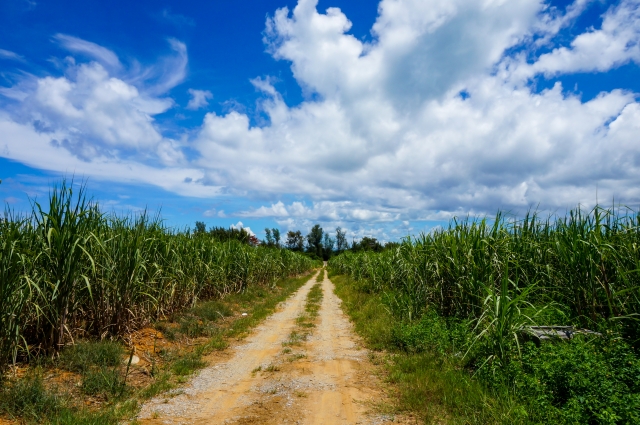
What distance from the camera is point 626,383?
152 inches

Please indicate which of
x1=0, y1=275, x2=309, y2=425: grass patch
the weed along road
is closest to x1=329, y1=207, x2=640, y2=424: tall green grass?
the weed along road

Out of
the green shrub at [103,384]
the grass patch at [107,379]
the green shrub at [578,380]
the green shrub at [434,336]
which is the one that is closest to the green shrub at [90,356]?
the grass patch at [107,379]

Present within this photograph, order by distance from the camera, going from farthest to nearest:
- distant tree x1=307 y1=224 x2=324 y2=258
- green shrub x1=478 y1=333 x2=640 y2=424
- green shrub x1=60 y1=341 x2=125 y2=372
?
distant tree x1=307 y1=224 x2=324 y2=258
green shrub x1=60 y1=341 x2=125 y2=372
green shrub x1=478 y1=333 x2=640 y2=424

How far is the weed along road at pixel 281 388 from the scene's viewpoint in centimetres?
447

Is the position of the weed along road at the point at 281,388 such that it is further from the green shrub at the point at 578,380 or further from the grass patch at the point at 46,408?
the green shrub at the point at 578,380

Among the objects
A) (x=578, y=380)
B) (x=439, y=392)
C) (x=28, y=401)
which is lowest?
(x=28, y=401)

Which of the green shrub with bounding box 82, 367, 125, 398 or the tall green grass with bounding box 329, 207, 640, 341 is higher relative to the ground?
the tall green grass with bounding box 329, 207, 640, 341

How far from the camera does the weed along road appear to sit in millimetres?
4473

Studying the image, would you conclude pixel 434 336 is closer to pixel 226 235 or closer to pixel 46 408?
pixel 46 408

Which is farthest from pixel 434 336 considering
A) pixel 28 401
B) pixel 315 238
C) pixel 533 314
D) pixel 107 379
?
pixel 315 238

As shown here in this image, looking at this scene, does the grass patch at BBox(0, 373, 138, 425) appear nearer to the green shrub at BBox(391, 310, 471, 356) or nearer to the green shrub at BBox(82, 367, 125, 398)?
the green shrub at BBox(82, 367, 125, 398)

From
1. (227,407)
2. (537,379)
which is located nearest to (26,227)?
(227,407)

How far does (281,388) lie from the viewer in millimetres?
5418

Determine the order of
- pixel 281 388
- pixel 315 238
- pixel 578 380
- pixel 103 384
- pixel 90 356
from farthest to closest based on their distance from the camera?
1. pixel 315 238
2. pixel 90 356
3. pixel 281 388
4. pixel 103 384
5. pixel 578 380
